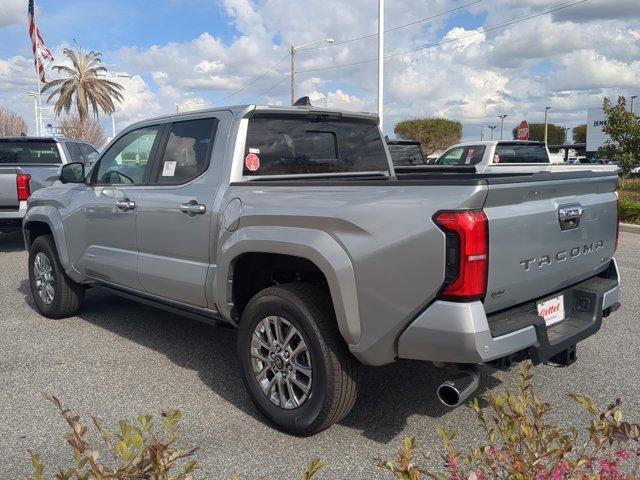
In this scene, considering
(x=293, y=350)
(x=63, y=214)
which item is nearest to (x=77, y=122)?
(x=63, y=214)

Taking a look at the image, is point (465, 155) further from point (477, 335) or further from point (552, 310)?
point (477, 335)

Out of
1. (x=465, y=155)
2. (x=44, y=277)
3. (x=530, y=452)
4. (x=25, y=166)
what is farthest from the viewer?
(x=465, y=155)

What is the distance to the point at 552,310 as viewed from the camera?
10.8 feet

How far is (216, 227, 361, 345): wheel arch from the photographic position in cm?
306

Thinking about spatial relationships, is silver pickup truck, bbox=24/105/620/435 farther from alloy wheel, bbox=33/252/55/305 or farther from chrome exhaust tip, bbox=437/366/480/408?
alloy wheel, bbox=33/252/55/305

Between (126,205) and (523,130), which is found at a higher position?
→ (523,130)

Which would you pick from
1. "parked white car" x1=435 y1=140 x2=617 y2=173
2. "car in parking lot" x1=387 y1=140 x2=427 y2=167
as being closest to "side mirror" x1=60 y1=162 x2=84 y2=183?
"car in parking lot" x1=387 y1=140 x2=427 y2=167

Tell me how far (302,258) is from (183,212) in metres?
1.12

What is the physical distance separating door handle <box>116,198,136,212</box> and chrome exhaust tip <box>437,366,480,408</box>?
2815mm

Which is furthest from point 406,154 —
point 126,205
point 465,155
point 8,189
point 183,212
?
point 183,212

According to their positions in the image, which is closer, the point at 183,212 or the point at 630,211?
the point at 183,212

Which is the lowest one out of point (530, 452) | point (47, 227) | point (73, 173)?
point (530, 452)

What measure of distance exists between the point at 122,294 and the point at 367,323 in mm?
2727

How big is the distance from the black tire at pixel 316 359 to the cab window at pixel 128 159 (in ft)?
6.01
